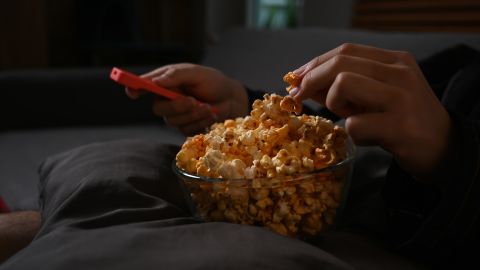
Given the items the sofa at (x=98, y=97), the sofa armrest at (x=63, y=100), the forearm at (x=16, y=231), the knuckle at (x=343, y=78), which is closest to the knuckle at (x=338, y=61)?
the knuckle at (x=343, y=78)

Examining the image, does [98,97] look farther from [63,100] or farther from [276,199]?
[276,199]

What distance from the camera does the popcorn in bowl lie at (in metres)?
0.45

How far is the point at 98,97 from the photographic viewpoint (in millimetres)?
1660

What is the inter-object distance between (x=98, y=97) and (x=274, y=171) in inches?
52.0

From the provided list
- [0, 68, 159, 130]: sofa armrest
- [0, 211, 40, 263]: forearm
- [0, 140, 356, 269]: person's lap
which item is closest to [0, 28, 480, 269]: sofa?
[0, 68, 159, 130]: sofa armrest

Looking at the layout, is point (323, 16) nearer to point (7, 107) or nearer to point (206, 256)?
point (7, 107)

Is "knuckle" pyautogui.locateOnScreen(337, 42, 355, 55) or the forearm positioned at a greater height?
"knuckle" pyautogui.locateOnScreen(337, 42, 355, 55)

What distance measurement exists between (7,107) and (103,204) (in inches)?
48.8

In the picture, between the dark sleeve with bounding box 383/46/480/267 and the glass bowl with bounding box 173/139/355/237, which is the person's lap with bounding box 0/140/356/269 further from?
the dark sleeve with bounding box 383/46/480/267

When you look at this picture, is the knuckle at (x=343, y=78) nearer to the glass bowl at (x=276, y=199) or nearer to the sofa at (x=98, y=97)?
the glass bowl at (x=276, y=199)

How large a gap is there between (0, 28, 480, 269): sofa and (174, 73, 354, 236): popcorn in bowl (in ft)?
1.78

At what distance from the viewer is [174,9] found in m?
3.40

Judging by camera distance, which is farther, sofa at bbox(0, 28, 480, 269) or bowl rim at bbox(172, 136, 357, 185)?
sofa at bbox(0, 28, 480, 269)

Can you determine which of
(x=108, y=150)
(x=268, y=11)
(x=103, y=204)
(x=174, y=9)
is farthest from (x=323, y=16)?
(x=103, y=204)
